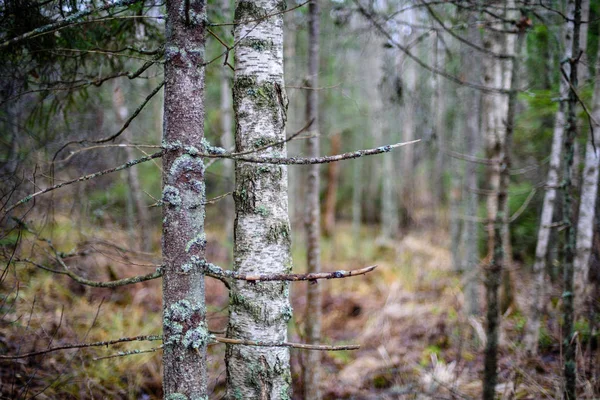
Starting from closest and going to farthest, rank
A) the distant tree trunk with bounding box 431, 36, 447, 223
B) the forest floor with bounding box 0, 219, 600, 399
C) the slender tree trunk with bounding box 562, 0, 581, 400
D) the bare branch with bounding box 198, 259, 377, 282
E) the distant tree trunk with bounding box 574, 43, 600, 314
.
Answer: the bare branch with bounding box 198, 259, 377, 282, the slender tree trunk with bounding box 562, 0, 581, 400, the forest floor with bounding box 0, 219, 600, 399, the distant tree trunk with bounding box 431, 36, 447, 223, the distant tree trunk with bounding box 574, 43, 600, 314

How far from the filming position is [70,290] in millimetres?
6723

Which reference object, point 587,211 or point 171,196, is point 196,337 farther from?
point 587,211

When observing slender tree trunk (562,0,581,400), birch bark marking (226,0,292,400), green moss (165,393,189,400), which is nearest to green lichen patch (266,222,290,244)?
birch bark marking (226,0,292,400)

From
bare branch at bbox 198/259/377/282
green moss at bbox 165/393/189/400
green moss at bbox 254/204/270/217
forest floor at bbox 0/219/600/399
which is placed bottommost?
forest floor at bbox 0/219/600/399

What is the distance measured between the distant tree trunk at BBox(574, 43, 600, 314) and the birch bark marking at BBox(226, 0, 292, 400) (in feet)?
14.0

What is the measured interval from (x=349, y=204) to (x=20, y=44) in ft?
68.9

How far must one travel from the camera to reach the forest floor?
3600mm

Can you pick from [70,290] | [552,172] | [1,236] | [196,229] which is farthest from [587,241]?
[70,290]

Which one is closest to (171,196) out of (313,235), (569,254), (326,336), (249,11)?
(249,11)

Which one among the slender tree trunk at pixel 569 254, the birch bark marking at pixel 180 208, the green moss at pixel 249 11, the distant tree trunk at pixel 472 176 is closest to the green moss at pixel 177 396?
the birch bark marking at pixel 180 208

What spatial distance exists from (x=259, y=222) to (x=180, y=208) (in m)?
0.54

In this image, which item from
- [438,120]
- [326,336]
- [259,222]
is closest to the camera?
[259,222]

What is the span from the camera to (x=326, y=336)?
6902 mm

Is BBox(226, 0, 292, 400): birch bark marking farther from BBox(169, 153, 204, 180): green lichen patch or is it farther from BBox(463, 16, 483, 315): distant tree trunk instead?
BBox(463, 16, 483, 315): distant tree trunk
